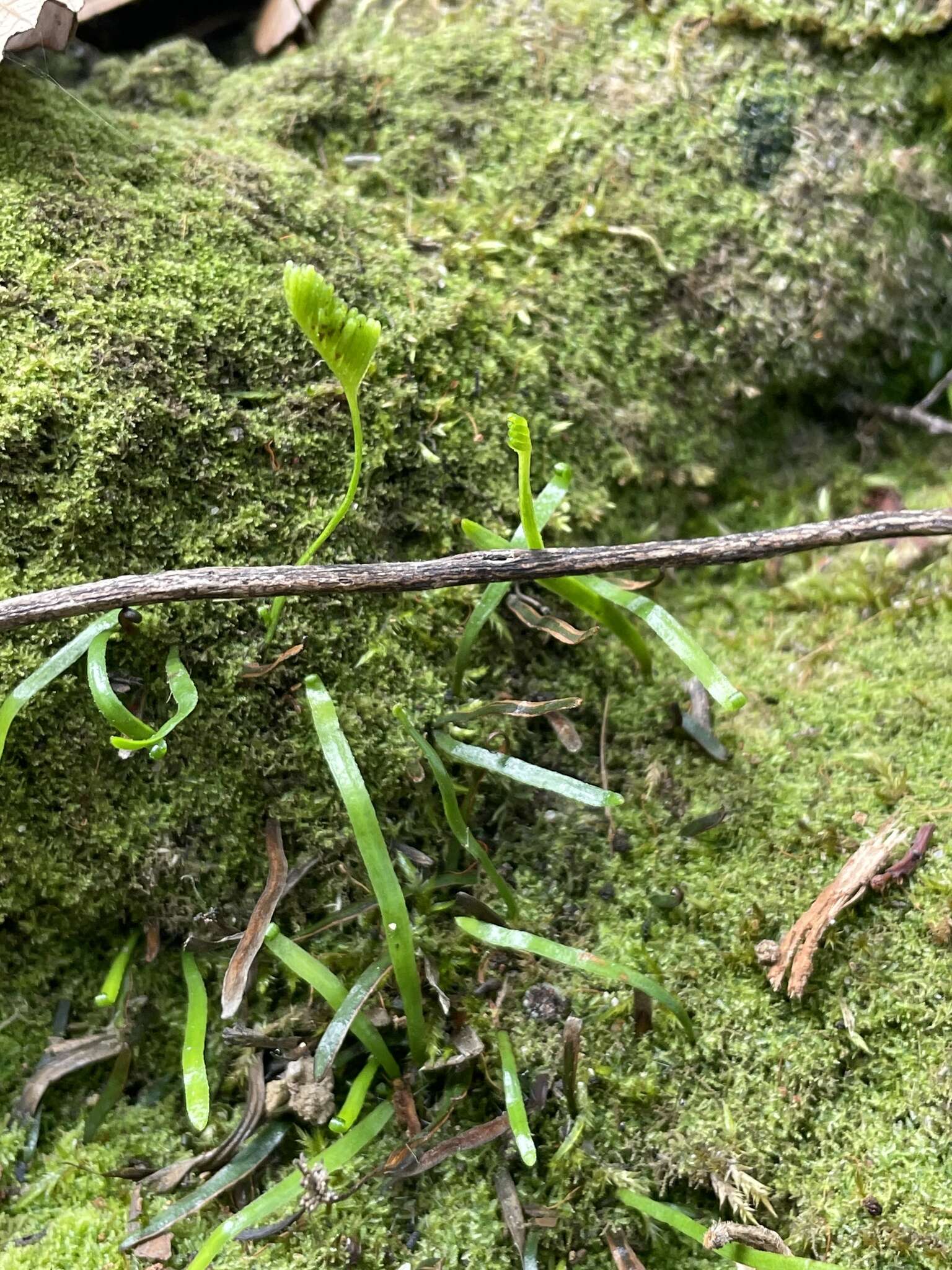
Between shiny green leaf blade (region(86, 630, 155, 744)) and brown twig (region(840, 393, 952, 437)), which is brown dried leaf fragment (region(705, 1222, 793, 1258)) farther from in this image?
brown twig (region(840, 393, 952, 437))

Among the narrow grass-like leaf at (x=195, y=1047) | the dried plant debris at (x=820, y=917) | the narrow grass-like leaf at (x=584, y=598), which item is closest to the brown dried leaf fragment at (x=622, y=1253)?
the dried plant debris at (x=820, y=917)

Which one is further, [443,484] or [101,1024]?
[443,484]

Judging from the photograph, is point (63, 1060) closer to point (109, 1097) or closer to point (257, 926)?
point (109, 1097)

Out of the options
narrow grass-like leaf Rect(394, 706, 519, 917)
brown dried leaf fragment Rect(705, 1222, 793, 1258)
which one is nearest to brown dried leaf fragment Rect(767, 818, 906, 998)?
brown dried leaf fragment Rect(705, 1222, 793, 1258)

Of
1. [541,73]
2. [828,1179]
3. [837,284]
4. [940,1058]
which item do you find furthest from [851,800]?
[541,73]

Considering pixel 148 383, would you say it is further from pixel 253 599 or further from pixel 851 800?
pixel 851 800
